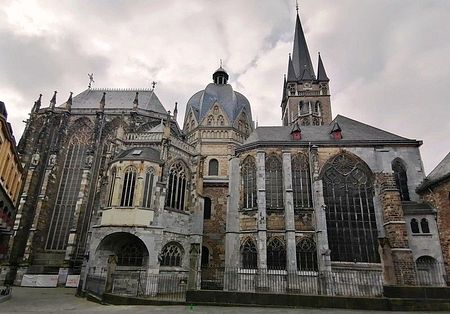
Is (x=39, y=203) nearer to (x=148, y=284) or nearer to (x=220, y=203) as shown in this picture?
(x=148, y=284)

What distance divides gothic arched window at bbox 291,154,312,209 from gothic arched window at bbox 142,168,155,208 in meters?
9.51

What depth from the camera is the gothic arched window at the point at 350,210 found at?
16.2 meters

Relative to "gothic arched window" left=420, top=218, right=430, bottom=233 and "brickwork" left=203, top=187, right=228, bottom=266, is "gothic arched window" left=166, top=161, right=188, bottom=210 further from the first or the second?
"gothic arched window" left=420, top=218, right=430, bottom=233

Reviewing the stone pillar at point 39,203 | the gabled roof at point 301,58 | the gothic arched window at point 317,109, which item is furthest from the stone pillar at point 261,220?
the gabled roof at point 301,58

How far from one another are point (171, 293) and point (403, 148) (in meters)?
18.0

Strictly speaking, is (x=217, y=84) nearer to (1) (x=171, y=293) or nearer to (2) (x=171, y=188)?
(2) (x=171, y=188)

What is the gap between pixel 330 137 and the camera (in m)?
19.8

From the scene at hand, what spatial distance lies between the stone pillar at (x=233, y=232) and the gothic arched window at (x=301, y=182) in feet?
13.1

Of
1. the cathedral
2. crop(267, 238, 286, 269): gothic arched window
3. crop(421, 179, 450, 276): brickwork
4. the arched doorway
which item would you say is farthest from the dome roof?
the arched doorway

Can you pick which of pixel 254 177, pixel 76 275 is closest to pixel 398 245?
pixel 254 177

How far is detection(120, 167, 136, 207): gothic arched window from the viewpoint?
1625 centimetres

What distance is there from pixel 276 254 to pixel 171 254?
21.7 feet

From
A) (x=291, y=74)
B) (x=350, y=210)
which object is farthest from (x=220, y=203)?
(x=291, y=74)

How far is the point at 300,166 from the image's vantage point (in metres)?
18.9
